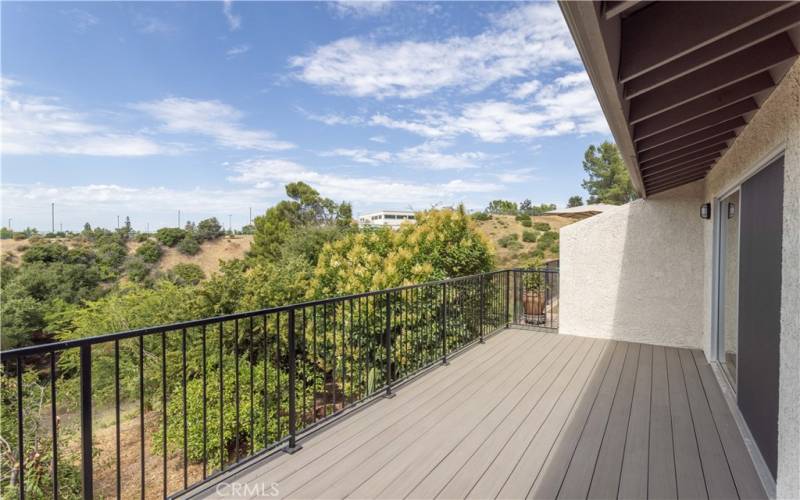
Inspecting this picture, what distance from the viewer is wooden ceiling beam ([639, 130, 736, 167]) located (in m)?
3.17

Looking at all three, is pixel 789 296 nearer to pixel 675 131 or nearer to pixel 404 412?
pixel 675 131

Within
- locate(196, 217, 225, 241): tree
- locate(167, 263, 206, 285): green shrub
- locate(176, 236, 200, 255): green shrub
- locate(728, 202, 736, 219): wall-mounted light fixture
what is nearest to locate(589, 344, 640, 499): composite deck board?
locate(728, 202, 736, 219): wall-mounted light fixture

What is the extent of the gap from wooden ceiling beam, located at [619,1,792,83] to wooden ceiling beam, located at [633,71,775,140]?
857 millimetres

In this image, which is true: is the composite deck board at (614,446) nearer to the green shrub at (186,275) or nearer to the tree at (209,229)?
the green shrub at (186,275)

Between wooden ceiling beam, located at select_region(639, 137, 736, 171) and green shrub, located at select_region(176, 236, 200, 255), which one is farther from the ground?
wooden ceiling beam, located at select_region(639, 137, 736, 171)

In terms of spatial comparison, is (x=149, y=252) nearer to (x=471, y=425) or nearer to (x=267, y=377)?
(x=267, y=377)

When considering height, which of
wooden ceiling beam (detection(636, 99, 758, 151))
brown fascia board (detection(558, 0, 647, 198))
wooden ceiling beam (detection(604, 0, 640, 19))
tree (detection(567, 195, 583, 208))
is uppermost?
tree (detection(567, 195, 583, 208))

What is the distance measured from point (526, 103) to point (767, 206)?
41.8 ft

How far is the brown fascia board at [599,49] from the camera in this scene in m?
1.16

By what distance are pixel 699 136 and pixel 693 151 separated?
52 cm

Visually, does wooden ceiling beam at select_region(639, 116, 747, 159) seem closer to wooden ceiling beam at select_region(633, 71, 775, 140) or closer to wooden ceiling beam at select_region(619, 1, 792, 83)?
wooden ceiling beam at select_region(633, 71, 775, 140)

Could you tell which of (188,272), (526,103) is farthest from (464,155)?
(188,272)

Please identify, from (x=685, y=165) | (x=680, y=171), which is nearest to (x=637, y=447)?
(x=685, y=165)

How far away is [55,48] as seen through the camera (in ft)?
55.5
